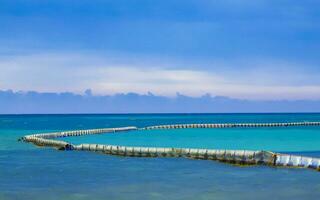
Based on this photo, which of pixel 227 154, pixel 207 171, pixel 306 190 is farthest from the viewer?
pixel 227 154

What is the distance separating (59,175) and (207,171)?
6.30 m

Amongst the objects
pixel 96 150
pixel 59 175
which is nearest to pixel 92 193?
pixel 59 175

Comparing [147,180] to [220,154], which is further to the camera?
[220,154]

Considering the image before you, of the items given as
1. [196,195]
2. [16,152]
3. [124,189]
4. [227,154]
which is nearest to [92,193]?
[124,189]

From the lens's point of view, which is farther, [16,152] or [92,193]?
[16,152]

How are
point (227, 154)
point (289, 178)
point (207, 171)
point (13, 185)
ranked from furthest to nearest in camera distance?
point (227, 154) < point (207, 171) < point (289, 178) < point (13, 185)

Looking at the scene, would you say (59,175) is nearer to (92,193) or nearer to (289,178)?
(92,193)

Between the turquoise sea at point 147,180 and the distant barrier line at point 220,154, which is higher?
the distant barrier line at point 220,154

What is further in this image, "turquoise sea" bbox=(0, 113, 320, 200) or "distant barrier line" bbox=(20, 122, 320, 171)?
"distant barrier line" bbox=(20, 122, 320, 171)

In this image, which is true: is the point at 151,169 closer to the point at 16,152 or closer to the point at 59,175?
the point at 59,175

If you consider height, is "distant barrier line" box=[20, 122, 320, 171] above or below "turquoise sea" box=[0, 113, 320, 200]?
above

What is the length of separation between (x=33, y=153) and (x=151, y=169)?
11209mm

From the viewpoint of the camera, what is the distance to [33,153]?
1278 inches

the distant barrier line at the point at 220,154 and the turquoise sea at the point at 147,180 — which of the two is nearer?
the turquoise sea at the point at 147,180
